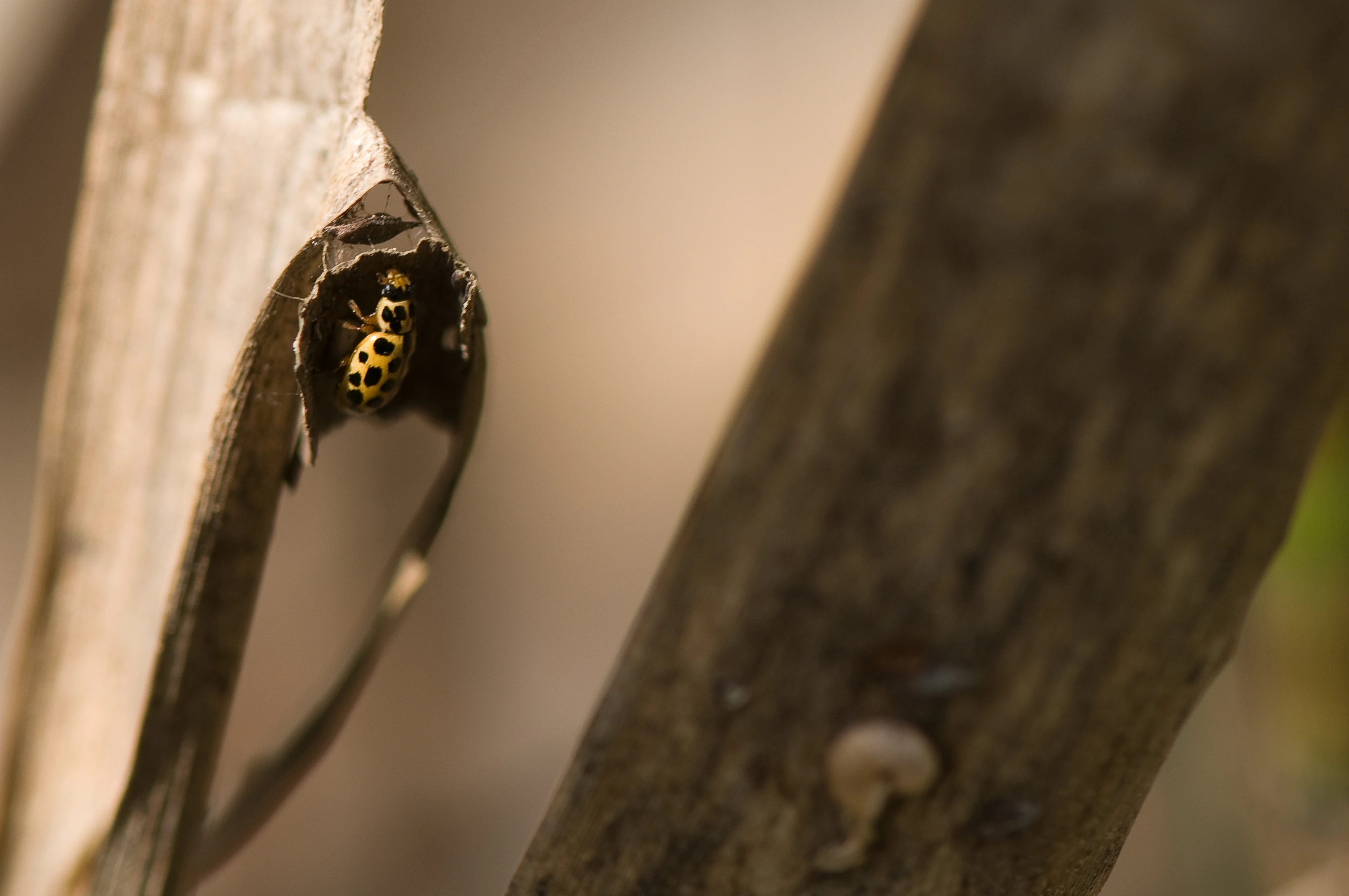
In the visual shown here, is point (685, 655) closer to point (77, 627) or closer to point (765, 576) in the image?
point (765, 576)

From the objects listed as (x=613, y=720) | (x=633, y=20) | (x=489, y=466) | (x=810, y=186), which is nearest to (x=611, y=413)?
(x=489, y=466)

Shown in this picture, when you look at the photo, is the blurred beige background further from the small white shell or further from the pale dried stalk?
the small white shell

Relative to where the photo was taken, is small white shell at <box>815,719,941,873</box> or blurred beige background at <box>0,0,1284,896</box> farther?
blurred beige background at <box>0,0,1284,896</box>

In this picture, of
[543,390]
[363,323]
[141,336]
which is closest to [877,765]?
[363,323]

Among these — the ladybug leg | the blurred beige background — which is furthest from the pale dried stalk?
the blurred beige background

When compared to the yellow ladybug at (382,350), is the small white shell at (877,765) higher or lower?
lower

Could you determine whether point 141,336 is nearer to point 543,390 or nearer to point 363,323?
point 363,323

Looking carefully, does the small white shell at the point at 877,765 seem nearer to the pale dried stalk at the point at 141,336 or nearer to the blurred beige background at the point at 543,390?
the pale dried stalk at the point at 141,336

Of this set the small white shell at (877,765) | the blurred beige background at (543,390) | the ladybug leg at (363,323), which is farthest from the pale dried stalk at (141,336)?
the blurred beige background at (543,390)
